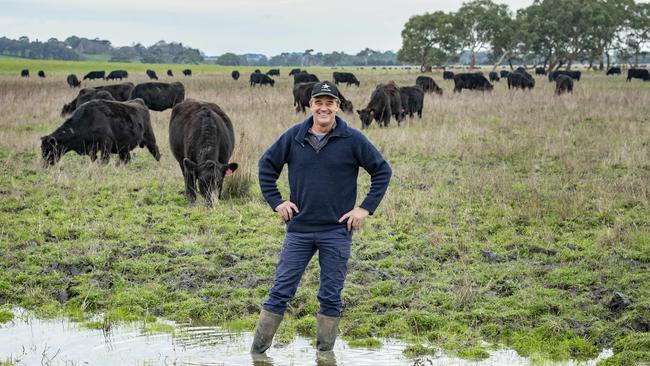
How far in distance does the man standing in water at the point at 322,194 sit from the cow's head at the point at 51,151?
11183mm

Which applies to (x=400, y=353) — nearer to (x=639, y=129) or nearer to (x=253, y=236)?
(x=253, y=236)

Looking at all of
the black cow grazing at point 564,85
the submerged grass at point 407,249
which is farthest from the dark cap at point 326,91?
the black cow grazing at point 564,85

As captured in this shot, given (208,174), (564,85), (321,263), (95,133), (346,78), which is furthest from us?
(346,78)

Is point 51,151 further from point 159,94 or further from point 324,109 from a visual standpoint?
point 159,94

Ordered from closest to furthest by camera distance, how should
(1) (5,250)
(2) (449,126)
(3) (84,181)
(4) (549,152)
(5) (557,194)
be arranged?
(1) (5,250)
(5) (557,194)
(3) (84,181)
(4) (549,152)
(2) (449,126)

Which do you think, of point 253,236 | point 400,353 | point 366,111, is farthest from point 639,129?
point 400,353

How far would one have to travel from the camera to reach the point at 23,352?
20.6 feet

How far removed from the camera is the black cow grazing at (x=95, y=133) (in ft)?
52.9

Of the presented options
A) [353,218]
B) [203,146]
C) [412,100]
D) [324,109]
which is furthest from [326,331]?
[412,100]

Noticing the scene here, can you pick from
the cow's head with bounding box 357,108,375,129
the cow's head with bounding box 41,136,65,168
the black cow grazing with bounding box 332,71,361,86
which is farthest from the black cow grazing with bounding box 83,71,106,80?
the cow's head with bounding box 41,136,65,168

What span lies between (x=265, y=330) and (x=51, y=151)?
1150 cm

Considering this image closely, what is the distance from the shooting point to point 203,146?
12602mm

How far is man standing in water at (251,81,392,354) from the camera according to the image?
228 inches

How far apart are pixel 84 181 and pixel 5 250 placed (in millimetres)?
4805
